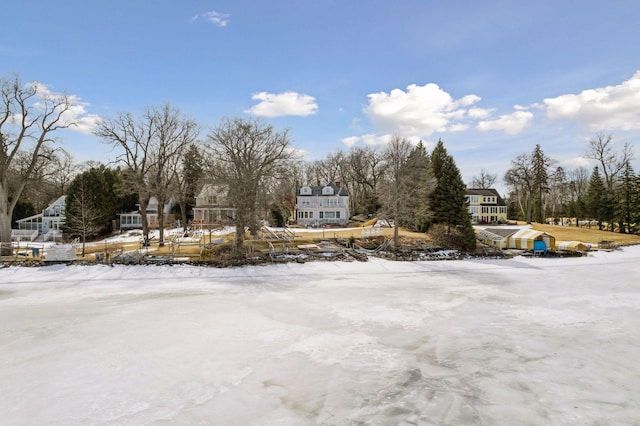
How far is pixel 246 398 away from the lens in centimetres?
723

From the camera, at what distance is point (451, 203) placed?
30734mm

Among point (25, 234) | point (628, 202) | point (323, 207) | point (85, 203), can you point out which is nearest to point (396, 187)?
point (323, 207)

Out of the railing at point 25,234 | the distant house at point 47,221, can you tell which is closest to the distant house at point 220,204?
the distant house at point 47,221

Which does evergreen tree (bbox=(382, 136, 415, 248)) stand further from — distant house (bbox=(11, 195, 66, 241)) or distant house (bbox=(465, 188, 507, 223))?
distant house (bbox=(11, 195, 66, 241))

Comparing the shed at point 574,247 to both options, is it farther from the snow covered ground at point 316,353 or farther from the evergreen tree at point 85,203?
the evergreen tree at point 85,203

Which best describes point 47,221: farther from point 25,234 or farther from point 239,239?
point 239,239

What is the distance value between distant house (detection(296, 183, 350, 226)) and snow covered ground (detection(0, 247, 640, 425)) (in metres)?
29.3

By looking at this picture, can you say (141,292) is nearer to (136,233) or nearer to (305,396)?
(305,396)

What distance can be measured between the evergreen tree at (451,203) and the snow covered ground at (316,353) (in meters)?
11.6

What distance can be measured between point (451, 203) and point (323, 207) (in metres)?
20.3

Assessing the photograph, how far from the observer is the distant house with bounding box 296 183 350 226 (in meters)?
48.0

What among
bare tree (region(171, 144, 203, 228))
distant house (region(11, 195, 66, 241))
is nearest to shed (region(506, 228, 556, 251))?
bare tree (region(171, 144, 203, 228))

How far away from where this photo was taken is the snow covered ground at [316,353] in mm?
6812

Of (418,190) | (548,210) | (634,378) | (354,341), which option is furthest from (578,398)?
(548,210)
